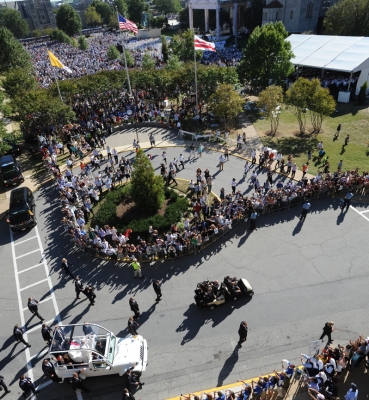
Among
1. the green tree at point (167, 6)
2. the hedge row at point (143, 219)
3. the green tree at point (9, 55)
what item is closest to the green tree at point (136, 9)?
the green tree at point (167, 6)

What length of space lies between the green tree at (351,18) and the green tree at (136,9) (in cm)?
7337

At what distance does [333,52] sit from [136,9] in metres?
85.4

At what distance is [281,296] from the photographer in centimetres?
1439

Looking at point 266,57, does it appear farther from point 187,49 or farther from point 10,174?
point 10,174

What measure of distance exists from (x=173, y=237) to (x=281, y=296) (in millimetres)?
5921

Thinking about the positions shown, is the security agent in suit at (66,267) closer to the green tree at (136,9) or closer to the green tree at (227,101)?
the green tree at (227,101)

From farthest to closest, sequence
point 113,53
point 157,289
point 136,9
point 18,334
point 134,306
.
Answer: point 136,9 < point 113,53 < point 157,289 < point 134,306 < point 18,334

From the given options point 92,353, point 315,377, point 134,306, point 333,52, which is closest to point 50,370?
point 92,353

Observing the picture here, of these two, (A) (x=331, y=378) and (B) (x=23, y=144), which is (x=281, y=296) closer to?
(A) (x=331, y=378)

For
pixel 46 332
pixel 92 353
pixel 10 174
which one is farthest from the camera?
pixel 10 174

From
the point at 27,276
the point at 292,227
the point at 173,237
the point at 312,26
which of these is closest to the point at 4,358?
the point at 27,276

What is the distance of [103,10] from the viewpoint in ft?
402

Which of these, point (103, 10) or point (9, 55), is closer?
point (9, 55)

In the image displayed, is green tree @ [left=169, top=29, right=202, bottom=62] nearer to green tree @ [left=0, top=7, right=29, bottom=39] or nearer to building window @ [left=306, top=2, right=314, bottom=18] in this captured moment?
building window @ [left=306, top=2, right=314, bottom=18]
